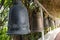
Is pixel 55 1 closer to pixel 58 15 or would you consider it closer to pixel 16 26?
pixel 58 15

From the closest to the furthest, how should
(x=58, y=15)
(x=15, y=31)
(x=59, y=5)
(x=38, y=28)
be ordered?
(x=15, y=31), (x=38, y=28), (x=59, y=5), (x=58, y=15)

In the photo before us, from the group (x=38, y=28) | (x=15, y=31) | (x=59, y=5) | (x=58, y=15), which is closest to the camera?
(x=15, y=31)

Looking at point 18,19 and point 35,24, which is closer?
point 18,19

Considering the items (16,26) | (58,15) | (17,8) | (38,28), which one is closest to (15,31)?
(16,26)

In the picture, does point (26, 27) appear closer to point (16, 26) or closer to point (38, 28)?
point (16, 26)

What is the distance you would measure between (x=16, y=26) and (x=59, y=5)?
1.10 m

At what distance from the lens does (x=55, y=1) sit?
2.42m

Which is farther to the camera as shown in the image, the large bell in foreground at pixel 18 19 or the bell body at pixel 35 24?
the bell body at pixel 35 24

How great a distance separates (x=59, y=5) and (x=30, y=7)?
328 millimetres

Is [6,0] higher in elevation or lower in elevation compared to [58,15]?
higher

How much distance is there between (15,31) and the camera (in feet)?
4.86

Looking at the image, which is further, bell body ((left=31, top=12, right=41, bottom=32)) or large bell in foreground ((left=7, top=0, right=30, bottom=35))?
bell body ((left=31, top=12, right=41, bottom=32))

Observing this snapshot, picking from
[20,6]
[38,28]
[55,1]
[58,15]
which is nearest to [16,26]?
[20,6]

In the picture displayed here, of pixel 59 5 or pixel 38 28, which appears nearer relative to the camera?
pixel 38 28
